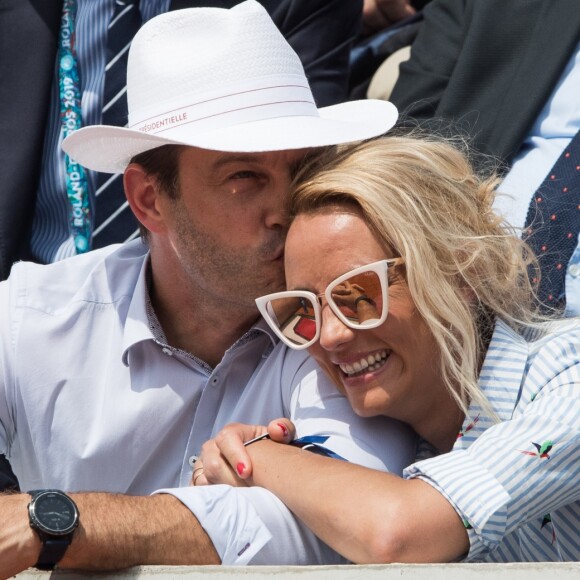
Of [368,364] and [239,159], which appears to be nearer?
[368,364]

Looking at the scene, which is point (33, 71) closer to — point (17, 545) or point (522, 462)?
point (17, 545)

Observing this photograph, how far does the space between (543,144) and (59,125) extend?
5.21 feet

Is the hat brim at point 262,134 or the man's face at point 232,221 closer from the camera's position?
the hat brim at point 262,134

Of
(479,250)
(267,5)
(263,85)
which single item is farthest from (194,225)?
(267,5)

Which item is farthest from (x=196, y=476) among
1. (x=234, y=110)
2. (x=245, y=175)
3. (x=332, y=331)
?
(x=234, y=110)

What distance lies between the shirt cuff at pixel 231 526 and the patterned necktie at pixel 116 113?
1.51m

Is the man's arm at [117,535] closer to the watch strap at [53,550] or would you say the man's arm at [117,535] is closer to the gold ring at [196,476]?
the watch strap at [53,550]

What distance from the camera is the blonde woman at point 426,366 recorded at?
75.6 inches

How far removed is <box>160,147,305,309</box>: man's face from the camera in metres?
2.61

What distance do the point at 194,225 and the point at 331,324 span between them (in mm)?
666

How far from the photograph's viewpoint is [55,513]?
198 cm

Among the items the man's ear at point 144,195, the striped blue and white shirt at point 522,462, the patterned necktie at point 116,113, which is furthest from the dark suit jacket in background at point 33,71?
the striped blue and white shirt at point 522,462

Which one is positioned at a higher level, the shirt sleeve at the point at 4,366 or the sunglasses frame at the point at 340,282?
→ the sunglasses frame at the point at 340,282

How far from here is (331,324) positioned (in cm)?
223
